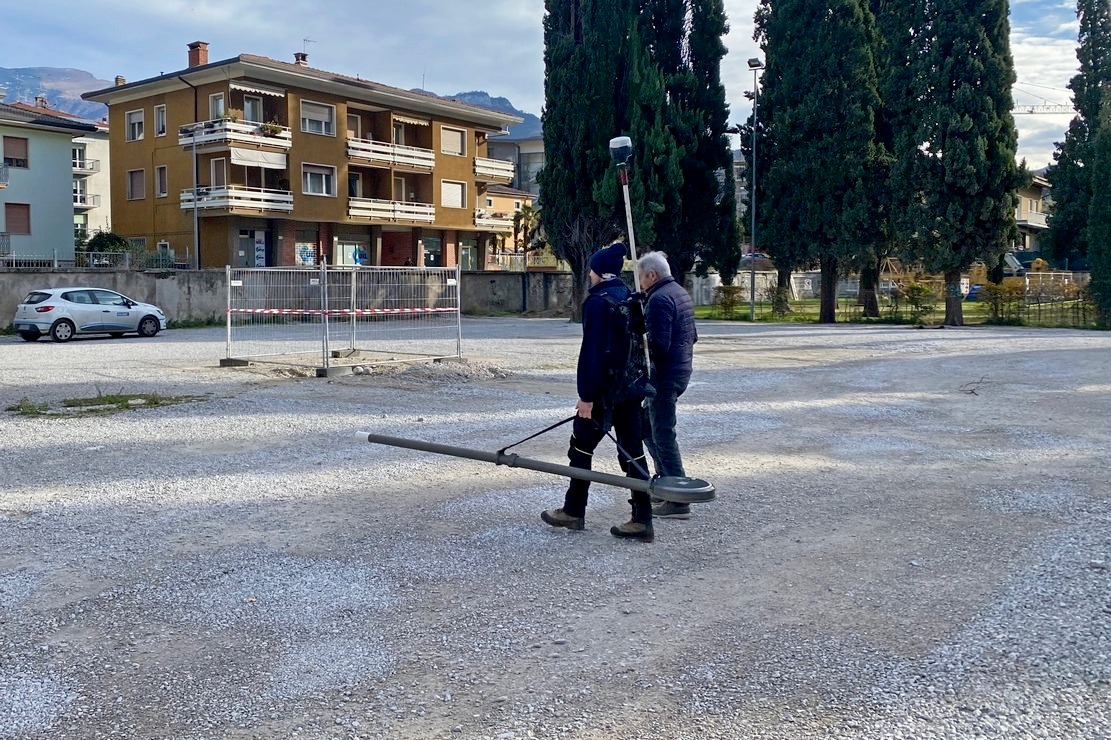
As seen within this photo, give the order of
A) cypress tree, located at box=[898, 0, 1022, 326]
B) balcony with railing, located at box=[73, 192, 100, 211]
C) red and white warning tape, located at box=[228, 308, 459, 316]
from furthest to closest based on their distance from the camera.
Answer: balcony with railing, located at box=[73, 192, 100, 211] < cypress tree, located at box=[898, 0, 1022, 326] < red and white warning tape, located at box=[228, 308, 459, 316]

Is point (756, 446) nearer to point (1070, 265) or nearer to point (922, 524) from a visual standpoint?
point (922, 524)

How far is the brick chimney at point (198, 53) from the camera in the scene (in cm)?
5009

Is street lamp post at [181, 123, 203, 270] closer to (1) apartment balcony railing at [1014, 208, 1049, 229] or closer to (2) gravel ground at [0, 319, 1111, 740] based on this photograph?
(2) gravel ground at [0, 319, 1111, 740]

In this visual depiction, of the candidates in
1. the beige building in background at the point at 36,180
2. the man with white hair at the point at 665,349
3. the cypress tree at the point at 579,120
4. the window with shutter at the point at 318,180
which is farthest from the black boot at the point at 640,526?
the beige building in background at the point at 36,180

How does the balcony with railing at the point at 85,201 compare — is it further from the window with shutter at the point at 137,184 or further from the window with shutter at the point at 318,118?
the window with shutter at the point at 318,118

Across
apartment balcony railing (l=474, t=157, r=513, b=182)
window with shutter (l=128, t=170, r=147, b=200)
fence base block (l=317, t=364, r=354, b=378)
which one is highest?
apartment balcony railing (l=474, t=157, r=513, b=182)

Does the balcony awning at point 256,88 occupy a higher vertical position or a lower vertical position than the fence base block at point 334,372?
higher

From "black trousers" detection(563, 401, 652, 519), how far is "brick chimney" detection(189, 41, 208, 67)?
4885cm

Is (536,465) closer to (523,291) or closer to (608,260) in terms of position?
(608,260)

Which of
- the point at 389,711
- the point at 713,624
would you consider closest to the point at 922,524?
the point at 713,624

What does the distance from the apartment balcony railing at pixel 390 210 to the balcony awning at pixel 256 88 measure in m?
5.52

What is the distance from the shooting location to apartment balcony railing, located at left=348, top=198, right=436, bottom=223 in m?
47.4

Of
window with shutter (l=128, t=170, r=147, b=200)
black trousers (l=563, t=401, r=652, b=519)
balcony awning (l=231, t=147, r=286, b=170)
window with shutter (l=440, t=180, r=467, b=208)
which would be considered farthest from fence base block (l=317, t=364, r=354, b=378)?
window with shutter (l=440, t=180, r=467, b=208)

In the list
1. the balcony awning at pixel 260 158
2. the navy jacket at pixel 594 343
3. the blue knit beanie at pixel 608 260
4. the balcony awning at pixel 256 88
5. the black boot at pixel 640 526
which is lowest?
the black boot at pixel 640 526
